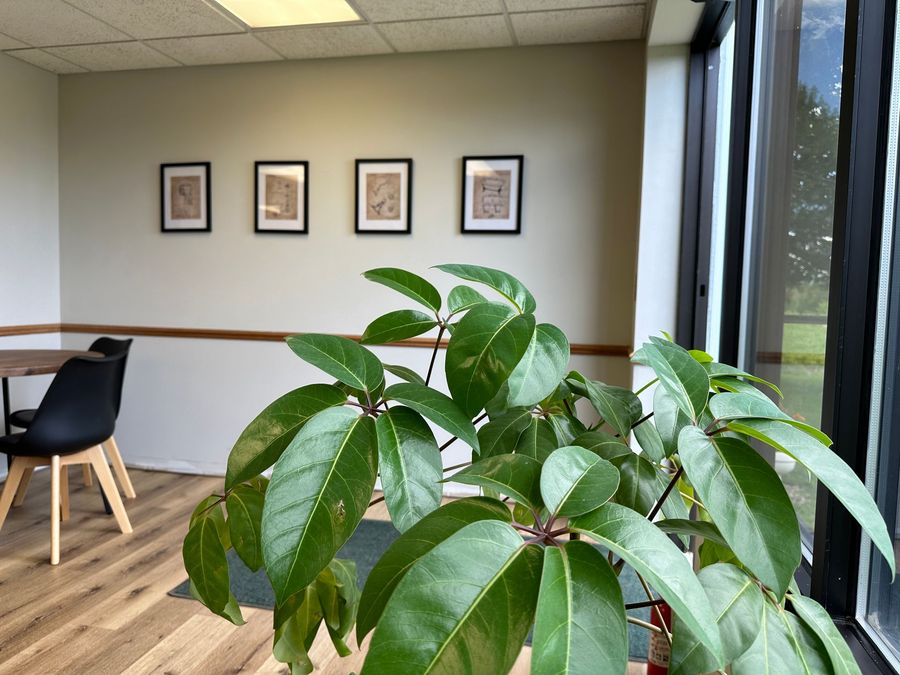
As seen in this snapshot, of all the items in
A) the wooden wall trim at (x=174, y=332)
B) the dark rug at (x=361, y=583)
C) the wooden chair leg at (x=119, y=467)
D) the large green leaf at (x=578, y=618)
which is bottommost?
the dark rug at (x=361, y=583)

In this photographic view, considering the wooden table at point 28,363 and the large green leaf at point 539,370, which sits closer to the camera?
the large green leaf at point 539,370

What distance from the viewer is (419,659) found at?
1.22 ft

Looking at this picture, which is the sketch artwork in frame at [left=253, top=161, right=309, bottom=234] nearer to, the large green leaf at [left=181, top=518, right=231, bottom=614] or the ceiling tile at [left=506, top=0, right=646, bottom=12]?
the ceiling tile at [left=506, top=0, right=646, bottom=12]

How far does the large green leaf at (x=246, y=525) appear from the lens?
2.27ft

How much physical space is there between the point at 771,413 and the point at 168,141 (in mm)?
4039

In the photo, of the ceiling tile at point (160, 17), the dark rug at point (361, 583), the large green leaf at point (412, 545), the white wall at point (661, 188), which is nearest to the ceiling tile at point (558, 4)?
the white wall at point (661, 188)

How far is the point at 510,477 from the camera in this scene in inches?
21.0

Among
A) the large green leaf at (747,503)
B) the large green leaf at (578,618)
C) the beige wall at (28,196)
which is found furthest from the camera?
the beige wall at (28,196)

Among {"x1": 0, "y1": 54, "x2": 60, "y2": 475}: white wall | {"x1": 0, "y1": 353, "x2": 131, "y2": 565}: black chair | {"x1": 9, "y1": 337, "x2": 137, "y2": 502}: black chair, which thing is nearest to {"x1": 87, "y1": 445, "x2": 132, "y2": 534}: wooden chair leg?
{"x1": 0, "y1": 353, "x2": 131, "y2": 565}: black chair

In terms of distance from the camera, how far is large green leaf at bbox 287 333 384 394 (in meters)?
0.61

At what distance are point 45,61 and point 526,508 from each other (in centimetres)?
429

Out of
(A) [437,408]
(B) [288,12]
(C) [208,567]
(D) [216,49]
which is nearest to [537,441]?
(A) [437,408]

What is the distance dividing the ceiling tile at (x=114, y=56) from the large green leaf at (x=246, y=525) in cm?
348

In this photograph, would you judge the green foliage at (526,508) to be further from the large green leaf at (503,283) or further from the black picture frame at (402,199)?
the black picture frame at (402,199)
